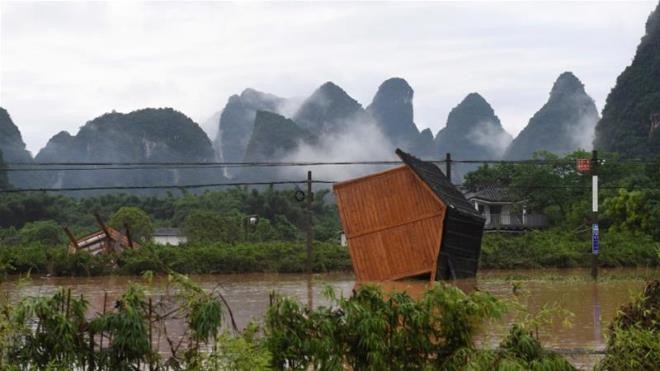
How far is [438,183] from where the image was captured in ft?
57.5

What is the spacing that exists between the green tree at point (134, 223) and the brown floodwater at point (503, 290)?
12.4m

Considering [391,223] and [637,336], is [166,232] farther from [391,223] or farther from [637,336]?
[637,336]

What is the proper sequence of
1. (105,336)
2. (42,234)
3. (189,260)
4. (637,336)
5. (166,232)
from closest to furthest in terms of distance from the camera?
(105,336) → (637,336) → (189,260) → (42,234) → (166,232)

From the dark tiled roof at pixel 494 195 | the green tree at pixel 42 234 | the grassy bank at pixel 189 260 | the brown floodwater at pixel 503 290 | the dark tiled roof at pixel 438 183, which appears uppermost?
the dark tiled roof at pixel 494 195

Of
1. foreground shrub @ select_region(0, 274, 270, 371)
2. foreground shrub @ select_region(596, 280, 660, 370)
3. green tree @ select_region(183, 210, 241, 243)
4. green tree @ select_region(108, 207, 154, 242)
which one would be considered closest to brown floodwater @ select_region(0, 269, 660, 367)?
foreground shrub @ select_region(596, 280, 660, 370)

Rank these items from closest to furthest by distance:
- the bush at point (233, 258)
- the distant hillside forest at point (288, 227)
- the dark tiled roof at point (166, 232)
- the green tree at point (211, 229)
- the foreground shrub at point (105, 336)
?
the foreground shrub at point (105, 336) < the bush at point (233, 258) < the distant hillside forest at point (288, 227) < the green tree at point (211, 229) < the dark tiled roof at point (166, 232)

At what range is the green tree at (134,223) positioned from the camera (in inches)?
1319

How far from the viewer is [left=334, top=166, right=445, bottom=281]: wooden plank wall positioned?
53.7ft

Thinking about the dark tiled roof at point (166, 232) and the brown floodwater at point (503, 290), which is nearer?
the brown floodwater at point (503, 290)

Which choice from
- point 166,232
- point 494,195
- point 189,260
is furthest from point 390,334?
point 494,195

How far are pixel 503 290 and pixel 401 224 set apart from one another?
217 centimetres

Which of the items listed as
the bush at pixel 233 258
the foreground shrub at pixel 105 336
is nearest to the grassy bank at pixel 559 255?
the bush at pixel 233 258

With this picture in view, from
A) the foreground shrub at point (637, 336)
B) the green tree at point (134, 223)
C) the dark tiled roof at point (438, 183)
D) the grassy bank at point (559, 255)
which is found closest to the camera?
the foreground shrub at point (637, 336)

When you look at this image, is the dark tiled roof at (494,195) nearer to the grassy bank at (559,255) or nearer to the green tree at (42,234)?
the grassy bank at (559,255)
